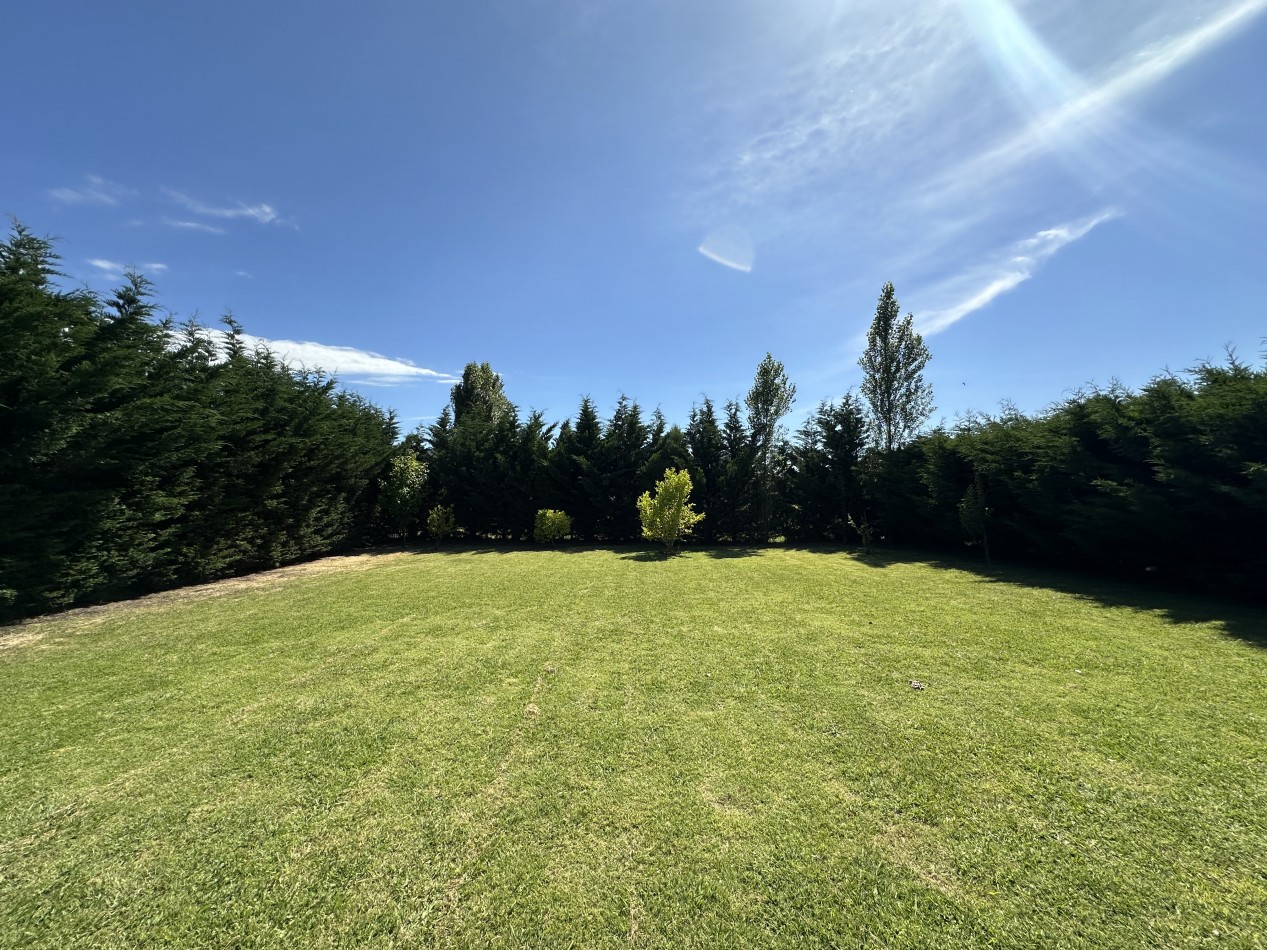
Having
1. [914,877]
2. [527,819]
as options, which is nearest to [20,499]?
[527,819]

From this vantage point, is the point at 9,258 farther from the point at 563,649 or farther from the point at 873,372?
the point at 873,372

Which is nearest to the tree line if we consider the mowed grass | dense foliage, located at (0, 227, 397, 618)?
dense foliage, located at (0, 227, 397, 618)

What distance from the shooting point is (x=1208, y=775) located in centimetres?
273

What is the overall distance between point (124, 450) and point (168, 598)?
2.49 m

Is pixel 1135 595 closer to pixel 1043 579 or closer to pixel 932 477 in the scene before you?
pixel 1043 579

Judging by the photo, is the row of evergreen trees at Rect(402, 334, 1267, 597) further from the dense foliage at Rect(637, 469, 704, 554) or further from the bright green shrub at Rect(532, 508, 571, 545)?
the dense foliage at Rect(637, 469, 704, 554)

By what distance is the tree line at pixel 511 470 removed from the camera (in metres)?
6.51

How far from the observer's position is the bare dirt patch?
19.5ft

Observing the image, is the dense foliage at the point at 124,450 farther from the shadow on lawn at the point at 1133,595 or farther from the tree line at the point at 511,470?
the shadow on lawn at the point at 1133,595

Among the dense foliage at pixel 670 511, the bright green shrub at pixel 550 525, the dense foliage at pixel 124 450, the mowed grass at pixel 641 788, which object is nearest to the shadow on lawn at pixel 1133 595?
the mowed grass at pixel 641 788

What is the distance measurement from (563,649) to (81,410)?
25.7ft

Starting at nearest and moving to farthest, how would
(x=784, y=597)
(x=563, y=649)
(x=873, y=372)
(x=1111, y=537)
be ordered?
(x=563, y=649)
(x=784, y=597)
(x=1111, y=537)
(x=873, y=372)

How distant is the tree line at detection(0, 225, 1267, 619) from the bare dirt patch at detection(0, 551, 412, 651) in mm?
304

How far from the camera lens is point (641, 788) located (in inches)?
107
